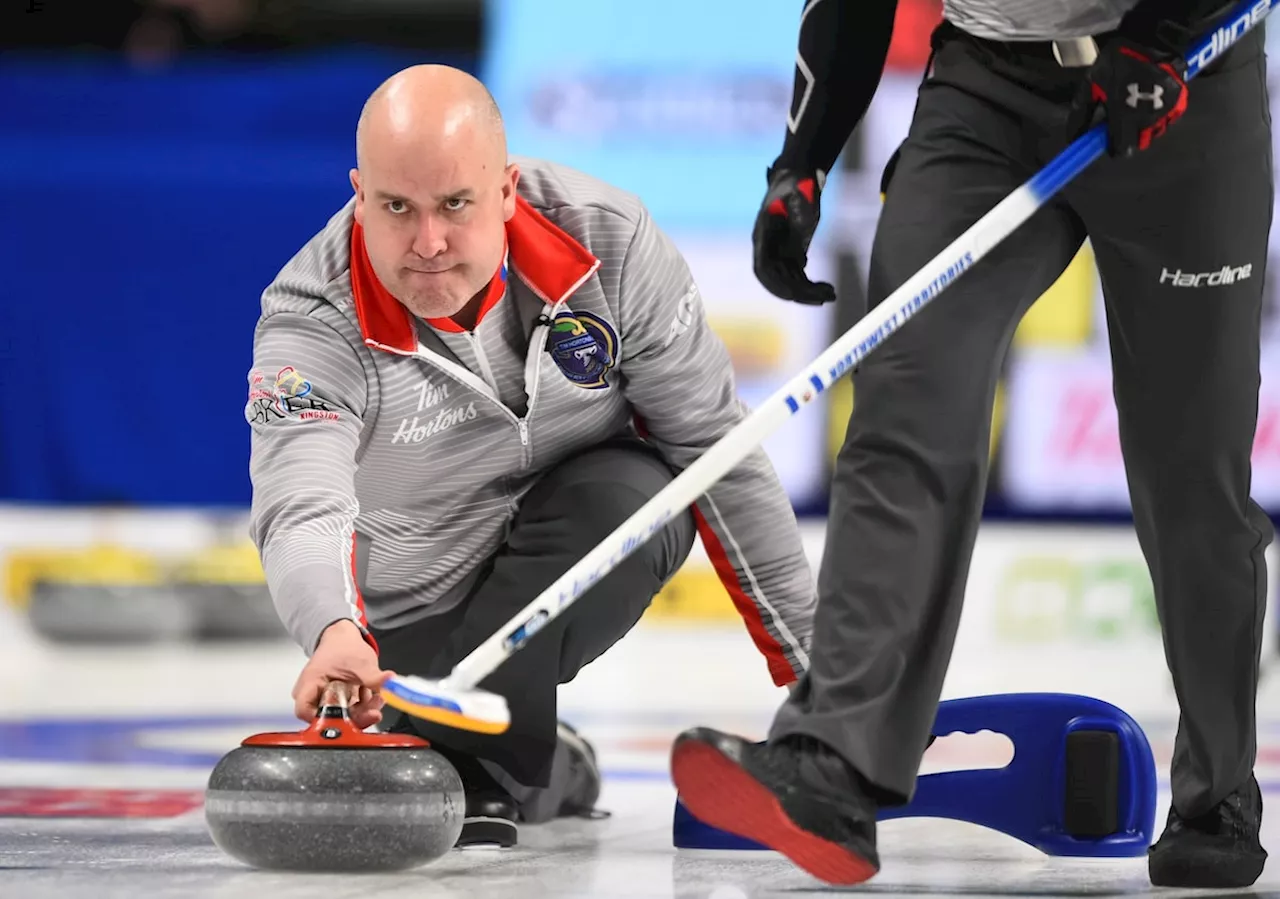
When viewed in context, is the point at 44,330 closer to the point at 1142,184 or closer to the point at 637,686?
the point at 637,686

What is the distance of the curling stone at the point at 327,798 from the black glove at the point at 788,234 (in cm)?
69

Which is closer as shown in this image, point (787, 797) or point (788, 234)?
point (787, 797)

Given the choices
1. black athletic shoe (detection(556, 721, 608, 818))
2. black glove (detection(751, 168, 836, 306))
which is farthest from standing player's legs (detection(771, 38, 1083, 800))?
black athletic shoe (detection(556, 721, 608, 818))

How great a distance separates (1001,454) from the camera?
6441 mm

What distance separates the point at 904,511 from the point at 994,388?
0.60 ft

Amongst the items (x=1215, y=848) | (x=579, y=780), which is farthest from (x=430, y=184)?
(x=1215, y=848)

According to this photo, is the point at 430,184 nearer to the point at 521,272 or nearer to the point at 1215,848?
the point at 521,272

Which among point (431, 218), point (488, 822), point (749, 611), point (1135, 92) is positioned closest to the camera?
point (1135, 92)

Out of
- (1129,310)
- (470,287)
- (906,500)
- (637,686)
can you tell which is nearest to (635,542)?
(906,500)

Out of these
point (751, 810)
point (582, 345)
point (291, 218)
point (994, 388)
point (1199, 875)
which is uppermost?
point (291, 218)

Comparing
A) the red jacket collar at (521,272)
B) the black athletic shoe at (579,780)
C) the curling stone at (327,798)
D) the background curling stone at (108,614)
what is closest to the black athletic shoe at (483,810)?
the black athletic shoe at (579,780)

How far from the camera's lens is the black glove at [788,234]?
2061 mm

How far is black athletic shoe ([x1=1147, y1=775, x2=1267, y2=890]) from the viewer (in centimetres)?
198

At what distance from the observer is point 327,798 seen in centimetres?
187
